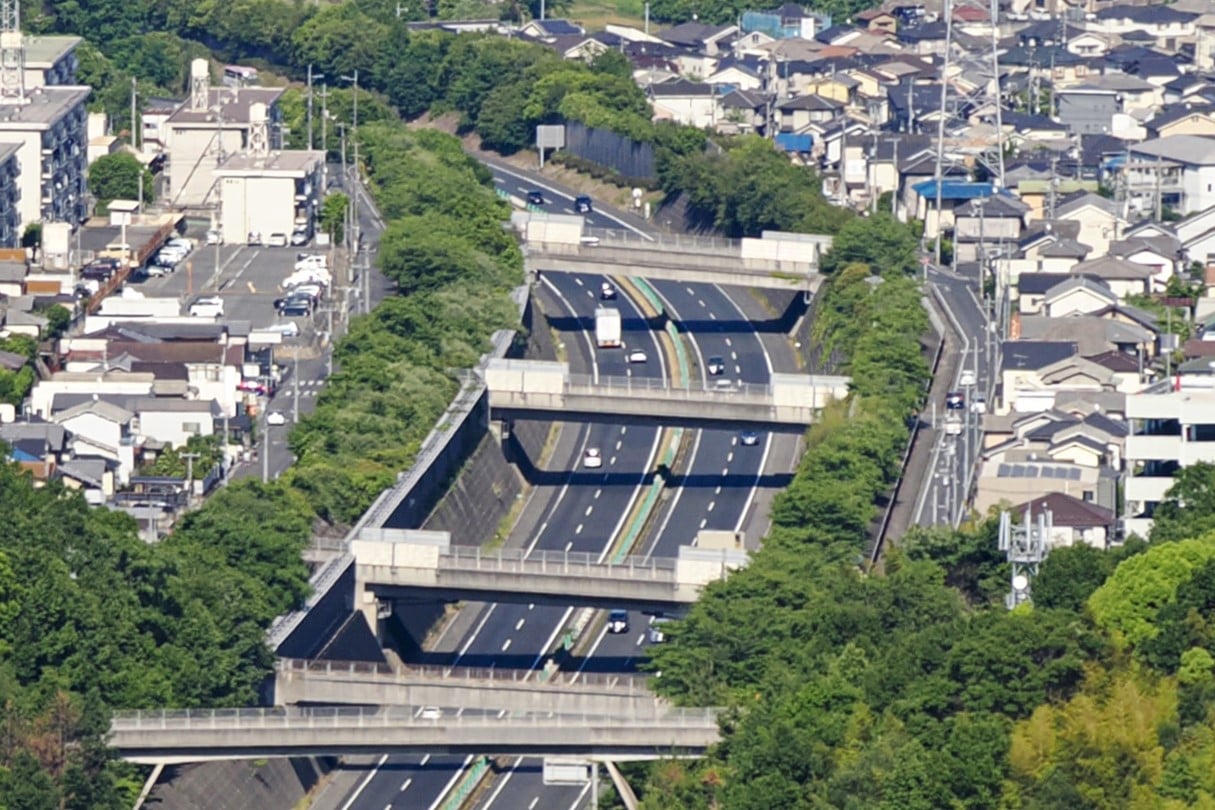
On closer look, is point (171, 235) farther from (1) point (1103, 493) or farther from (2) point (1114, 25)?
(2) point (1114, 25)

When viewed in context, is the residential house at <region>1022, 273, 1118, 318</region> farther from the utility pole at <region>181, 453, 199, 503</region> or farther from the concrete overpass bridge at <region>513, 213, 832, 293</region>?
the utility pole at <region>181, 453, 199, 503</region>

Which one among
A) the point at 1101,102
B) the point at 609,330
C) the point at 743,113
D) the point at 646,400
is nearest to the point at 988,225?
the point at 609,330

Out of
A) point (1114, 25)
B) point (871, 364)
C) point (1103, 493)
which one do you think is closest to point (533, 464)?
point (871, 364)

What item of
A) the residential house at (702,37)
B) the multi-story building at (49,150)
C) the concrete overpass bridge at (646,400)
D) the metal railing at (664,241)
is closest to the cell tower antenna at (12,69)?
the multi-story building at (49,150)

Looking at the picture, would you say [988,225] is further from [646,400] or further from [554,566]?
[554,566]

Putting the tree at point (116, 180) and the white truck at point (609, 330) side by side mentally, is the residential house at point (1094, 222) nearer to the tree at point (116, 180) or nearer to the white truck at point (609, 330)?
the white truck at point (609, 330)

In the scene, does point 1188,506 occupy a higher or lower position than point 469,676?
higher
